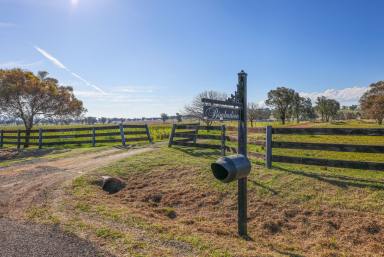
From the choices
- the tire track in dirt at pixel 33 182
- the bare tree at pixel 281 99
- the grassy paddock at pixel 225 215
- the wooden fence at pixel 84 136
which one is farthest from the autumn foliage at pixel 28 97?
the bare tree at pixel 281 99

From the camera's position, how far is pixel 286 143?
809cm

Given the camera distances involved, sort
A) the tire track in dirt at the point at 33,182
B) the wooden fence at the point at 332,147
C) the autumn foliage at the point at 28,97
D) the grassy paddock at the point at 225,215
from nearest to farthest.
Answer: the grassy paddock at the point at 225,215
the tire track in dirt at the point at 33,182
the wooden fence at the point at 332,147
the autumn foliage at the point at 28,97

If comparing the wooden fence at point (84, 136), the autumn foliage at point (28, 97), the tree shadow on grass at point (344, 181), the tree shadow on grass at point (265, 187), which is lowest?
the tree shadow on grass at point (265, 187)

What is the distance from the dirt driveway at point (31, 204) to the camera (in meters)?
4.23

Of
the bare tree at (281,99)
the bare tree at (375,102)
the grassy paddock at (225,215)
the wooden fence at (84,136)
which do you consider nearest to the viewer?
the grassy paddock at (225,215)

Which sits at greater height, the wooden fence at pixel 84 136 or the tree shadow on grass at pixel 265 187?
the wooden fence at pixel 84 136

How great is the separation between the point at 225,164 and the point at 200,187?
3.03m

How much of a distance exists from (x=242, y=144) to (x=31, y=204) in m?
4.83

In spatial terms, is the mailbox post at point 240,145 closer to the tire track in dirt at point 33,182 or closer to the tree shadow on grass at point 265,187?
the tree shadow on grass at point 265,187

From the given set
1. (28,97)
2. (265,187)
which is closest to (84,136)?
(28,97)

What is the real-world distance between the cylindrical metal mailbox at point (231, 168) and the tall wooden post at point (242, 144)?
1.29 ft

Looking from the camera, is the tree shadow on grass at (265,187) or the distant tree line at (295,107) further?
the distant tree line at (295,107)

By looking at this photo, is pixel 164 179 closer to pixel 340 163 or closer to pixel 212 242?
pixel 212 242

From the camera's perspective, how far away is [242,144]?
5.52 meters
